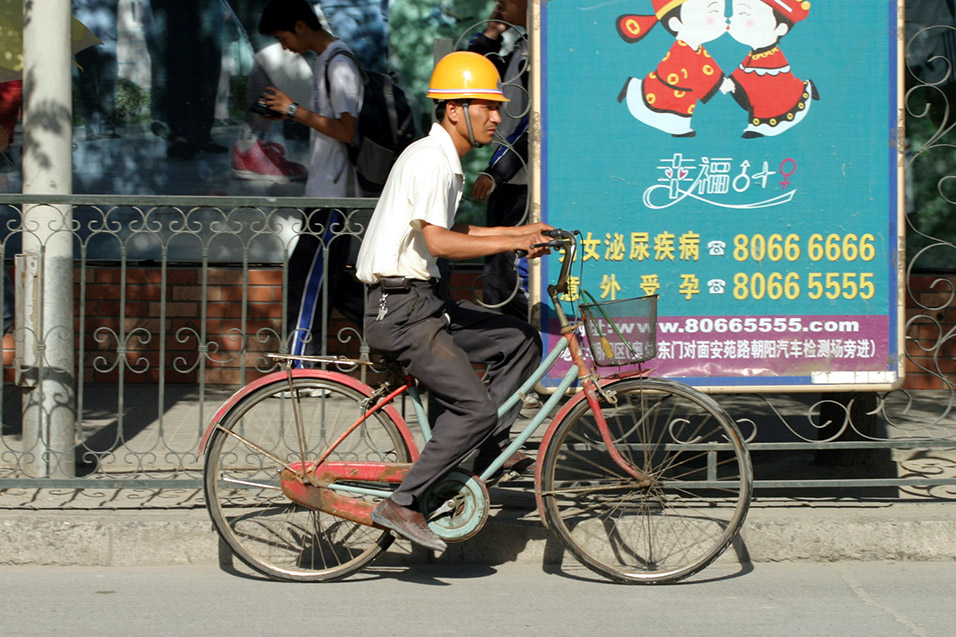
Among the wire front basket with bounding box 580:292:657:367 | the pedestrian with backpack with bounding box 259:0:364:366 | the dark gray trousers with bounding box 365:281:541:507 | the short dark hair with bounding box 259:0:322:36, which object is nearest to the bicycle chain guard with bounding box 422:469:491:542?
the dark gray trousers with bounding box 365:281:541:507

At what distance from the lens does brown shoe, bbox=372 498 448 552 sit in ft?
15.6

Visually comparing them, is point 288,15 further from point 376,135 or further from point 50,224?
point 50,224

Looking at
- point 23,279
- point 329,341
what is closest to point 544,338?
point 23,279

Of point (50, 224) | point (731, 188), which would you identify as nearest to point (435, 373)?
point (731, 188)

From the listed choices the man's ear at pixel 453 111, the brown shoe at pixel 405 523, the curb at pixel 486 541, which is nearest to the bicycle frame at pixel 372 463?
the brown shoe at pixel 405 523

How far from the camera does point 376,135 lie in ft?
26.2

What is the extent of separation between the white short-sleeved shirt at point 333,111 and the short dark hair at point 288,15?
27 cm

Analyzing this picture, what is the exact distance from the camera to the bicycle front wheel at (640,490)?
4.90 m

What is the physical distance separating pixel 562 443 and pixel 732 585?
0.93m

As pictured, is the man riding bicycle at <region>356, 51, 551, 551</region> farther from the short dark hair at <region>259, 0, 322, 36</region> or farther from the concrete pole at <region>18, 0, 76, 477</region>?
the short dark hair at <region>259, 0, 322, 36</region>

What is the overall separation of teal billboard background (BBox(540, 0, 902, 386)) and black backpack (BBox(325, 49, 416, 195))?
9.08 ft

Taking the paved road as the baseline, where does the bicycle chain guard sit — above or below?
above

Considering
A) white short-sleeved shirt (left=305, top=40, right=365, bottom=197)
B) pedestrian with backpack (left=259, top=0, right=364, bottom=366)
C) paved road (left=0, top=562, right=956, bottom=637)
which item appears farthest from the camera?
white short-sleeved shirt (left=305, top=40, right=365, bottom=197)

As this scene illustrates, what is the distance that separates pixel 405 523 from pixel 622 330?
1146mm
